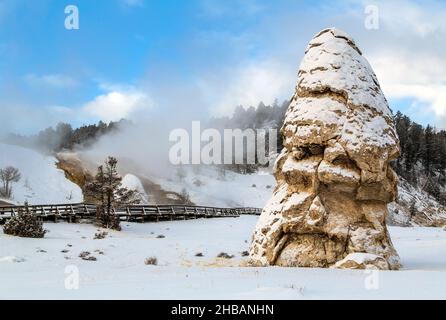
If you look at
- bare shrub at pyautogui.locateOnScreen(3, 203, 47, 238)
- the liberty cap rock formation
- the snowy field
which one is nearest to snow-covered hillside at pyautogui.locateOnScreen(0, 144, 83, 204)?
bare shrub at pyautogui.locateOnScreen(3, 203, 47, 238)

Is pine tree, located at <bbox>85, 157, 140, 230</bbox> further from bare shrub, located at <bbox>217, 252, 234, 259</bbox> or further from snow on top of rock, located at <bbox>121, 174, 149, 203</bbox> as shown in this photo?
snow on top of rock, located at <bbox>121, 174, 149, 203</bbox>

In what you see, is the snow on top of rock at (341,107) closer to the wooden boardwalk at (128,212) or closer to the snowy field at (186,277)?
the snowy field at (186,277)

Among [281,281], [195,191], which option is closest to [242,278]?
[281,281]

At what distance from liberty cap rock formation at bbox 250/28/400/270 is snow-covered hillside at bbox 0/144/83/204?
1737 inches

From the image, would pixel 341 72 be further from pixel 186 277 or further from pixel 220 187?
pixel 220 187

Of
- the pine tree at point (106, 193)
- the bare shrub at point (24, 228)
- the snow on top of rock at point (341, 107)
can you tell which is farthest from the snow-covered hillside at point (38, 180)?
the snow on top of rock at point (341, 107)

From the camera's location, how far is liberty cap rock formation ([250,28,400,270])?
14461 millimetres

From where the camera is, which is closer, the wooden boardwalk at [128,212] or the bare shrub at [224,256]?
the bare shrub at [224,256]

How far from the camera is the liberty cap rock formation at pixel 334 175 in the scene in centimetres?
1446

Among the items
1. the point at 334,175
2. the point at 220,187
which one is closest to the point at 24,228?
the point at 334,175

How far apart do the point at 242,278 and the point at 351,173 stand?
216 inches

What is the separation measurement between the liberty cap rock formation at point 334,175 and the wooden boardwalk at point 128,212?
58.3 feet
